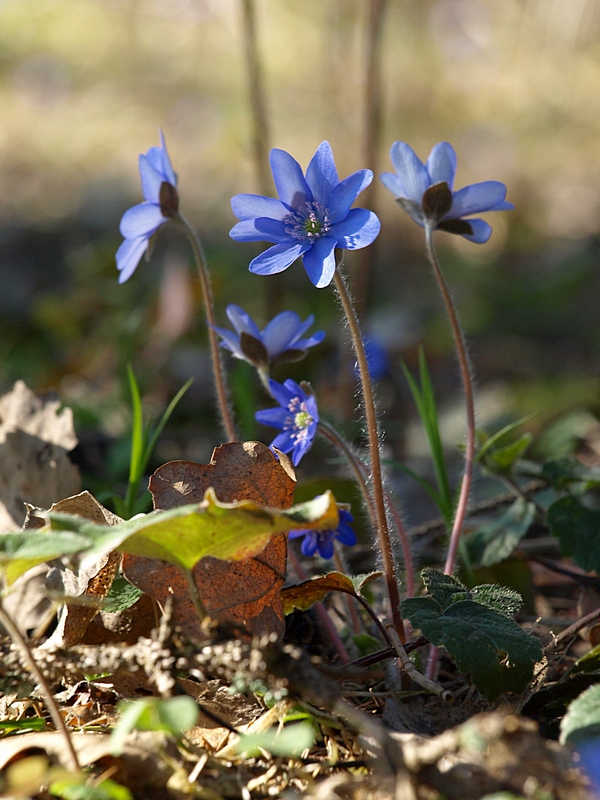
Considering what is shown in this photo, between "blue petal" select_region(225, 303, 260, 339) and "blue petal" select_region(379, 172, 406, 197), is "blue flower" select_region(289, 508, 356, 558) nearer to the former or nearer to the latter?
"blue petal" select_region(225, 303, 260, 339)

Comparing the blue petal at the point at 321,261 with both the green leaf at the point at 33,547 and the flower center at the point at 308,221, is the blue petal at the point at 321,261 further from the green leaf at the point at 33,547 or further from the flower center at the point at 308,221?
the green leaf at the point at 33,547

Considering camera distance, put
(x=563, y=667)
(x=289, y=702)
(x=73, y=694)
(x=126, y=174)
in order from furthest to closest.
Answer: (x=126, y=174)
(x=563, y=667)
(x=73, y=694)
(x=289, y=702)

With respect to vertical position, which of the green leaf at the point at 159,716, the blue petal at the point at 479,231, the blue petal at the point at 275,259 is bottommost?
the green leaf at the point at 159,716

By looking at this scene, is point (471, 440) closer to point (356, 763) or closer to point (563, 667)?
point (563, 667)

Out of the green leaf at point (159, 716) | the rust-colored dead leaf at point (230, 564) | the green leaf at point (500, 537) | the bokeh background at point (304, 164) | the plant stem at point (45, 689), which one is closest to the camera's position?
the green leaf at point (159, 716)

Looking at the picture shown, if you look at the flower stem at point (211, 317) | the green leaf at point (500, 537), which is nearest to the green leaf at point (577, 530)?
the green leaf at point (500, 537)

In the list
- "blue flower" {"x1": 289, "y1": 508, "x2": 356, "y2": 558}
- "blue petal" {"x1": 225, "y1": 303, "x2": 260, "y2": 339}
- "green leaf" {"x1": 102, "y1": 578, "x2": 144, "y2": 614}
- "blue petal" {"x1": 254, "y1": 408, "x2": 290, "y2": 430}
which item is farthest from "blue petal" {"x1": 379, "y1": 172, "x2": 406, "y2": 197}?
"green leaf" {"x1": 102, "y1": 578, "x2": 144, "y2": 614}

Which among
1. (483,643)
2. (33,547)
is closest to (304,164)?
(483,643)

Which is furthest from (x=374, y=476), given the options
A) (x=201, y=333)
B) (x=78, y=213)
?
(x=78, y=213)
